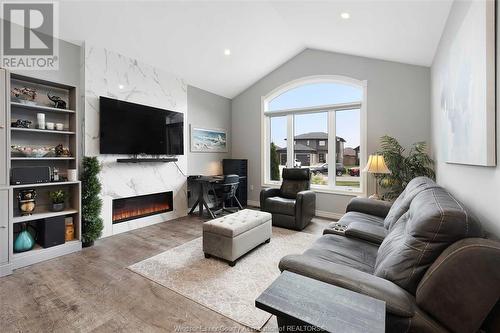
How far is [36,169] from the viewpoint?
107 inches

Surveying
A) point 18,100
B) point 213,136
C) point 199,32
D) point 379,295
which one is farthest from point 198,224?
point 379,295

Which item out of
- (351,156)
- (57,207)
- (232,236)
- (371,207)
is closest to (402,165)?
(351,156)

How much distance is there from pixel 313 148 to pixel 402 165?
1.78m

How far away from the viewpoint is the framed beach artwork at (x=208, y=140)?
5.14m

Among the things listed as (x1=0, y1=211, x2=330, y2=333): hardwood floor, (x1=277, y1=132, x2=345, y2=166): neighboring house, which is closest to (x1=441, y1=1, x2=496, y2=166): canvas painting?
(x1=0, y1=211, x2=330, y2=333): hardwood floor

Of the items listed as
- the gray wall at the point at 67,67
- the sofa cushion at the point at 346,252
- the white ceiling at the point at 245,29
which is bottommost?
the sofa cushion at the point at 346,252

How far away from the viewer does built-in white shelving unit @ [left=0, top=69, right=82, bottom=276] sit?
Answer: 2436 millimetres

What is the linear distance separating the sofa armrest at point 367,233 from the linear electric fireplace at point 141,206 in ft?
11.3

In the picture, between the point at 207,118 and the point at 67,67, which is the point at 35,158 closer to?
the point at 67,67

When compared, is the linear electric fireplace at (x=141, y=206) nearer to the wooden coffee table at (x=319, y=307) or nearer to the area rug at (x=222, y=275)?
the area rug at (x=222, y=275)

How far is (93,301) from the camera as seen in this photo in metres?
1.99

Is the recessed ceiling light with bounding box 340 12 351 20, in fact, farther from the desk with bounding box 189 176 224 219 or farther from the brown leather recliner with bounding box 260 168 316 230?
the desk with bounding box 189 176 224 219

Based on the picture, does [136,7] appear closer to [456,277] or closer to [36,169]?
[36,169]

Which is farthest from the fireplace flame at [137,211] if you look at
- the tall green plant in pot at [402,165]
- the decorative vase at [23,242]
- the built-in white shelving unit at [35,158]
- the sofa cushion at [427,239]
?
the tall green plant in pot at [402,165]
